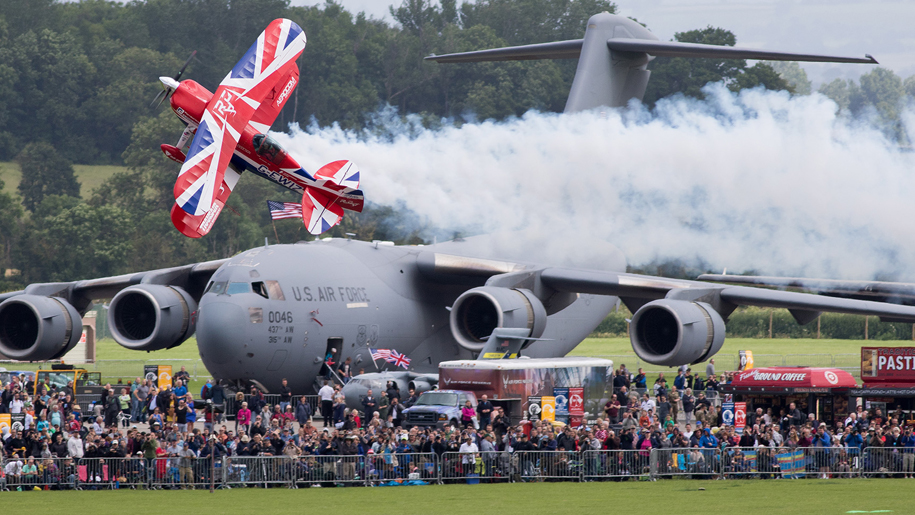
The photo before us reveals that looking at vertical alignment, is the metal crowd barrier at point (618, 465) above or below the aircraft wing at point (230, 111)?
below

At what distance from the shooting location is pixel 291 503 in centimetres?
1759

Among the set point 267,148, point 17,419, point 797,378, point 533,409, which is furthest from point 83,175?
point 797,378

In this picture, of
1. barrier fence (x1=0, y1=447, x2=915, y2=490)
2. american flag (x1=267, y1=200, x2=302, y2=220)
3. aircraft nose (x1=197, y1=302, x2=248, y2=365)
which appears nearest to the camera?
barrier fence (x1=0, y1=447, x2=915, y2=490)

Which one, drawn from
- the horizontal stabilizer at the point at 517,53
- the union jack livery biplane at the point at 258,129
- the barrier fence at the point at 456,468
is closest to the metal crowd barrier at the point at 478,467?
the barrier fence at the point at 456,468

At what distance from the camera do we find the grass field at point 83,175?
87438 mm

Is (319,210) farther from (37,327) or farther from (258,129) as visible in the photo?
(37,327)

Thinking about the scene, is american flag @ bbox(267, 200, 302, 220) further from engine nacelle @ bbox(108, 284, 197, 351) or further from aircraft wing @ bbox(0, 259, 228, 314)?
aircraft wing @ bbox(0, 259, 228, 314)

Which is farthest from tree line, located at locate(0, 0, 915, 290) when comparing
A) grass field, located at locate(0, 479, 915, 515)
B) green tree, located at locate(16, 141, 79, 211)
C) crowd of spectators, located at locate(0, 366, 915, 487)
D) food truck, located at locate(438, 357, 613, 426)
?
grass field, located at locate(0, 479, 915, 515)

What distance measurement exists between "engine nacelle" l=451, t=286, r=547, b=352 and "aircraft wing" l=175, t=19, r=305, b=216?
6870 mm

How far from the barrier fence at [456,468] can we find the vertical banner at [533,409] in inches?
154

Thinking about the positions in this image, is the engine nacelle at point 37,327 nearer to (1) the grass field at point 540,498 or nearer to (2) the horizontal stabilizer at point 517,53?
(1) the grass field at point 540,498

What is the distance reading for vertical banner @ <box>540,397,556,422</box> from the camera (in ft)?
81.0

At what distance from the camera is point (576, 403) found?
84.1ft

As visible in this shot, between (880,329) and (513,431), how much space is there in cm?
4668
